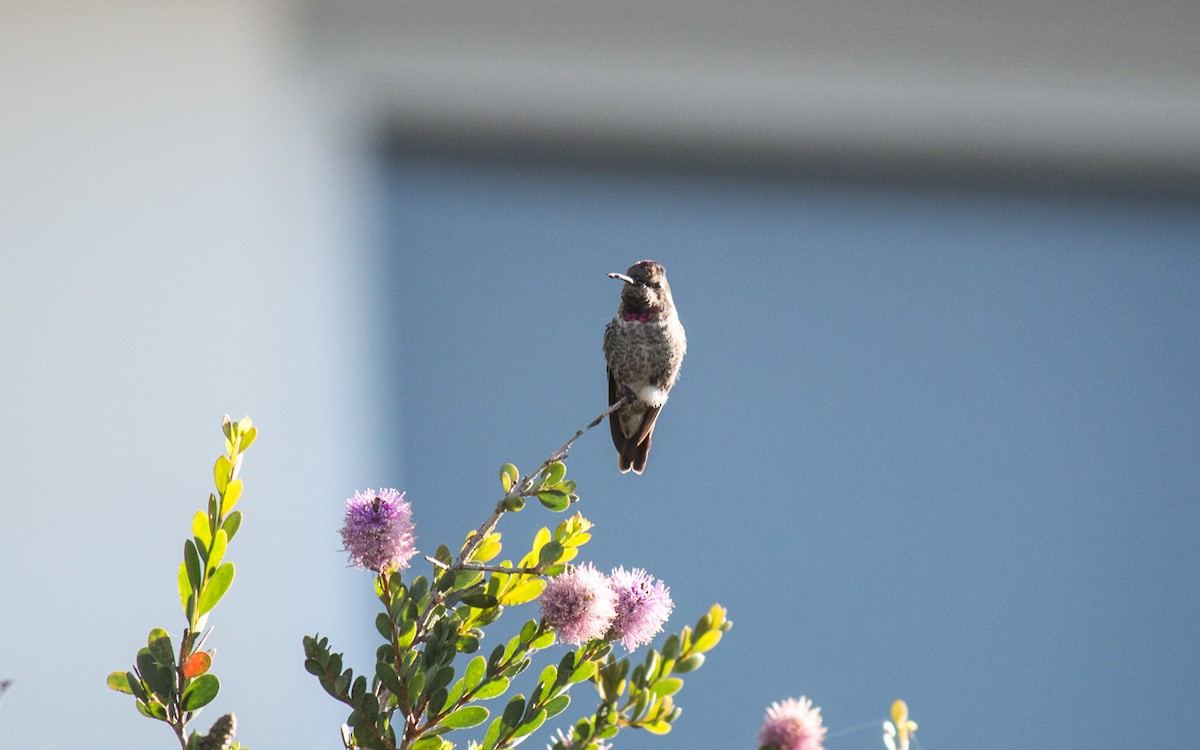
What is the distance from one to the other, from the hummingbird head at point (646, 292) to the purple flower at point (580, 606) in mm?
475

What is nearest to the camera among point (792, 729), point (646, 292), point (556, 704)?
point (792, 729)

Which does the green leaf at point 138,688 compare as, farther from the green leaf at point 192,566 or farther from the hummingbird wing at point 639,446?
the hummingbird wing at point 639,446

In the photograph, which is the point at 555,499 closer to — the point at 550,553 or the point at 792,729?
the point at 550,553

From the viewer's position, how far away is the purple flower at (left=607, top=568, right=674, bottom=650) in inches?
39.9

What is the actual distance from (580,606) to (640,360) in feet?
2.12

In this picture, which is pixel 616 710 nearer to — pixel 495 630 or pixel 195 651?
pixel 195 651

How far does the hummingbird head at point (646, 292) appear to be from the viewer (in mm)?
1447

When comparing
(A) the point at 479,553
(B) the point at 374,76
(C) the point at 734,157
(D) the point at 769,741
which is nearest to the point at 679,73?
(C) the point at 734,157

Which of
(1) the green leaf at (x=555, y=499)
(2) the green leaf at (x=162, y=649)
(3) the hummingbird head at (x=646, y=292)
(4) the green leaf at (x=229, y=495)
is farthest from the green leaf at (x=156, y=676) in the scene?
(3) the hummingbird head at (x=646, y=292)

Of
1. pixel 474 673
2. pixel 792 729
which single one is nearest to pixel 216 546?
pixel 474 673

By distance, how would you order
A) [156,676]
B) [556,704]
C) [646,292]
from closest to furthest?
[156,676] → [556,704] → [646,292]

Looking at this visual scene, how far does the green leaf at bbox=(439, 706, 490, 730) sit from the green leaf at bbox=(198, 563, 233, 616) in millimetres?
213

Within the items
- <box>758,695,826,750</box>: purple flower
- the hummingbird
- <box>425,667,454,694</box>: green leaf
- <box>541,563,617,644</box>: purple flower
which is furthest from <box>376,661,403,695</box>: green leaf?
the hummingbird

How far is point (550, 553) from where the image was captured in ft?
3.49
